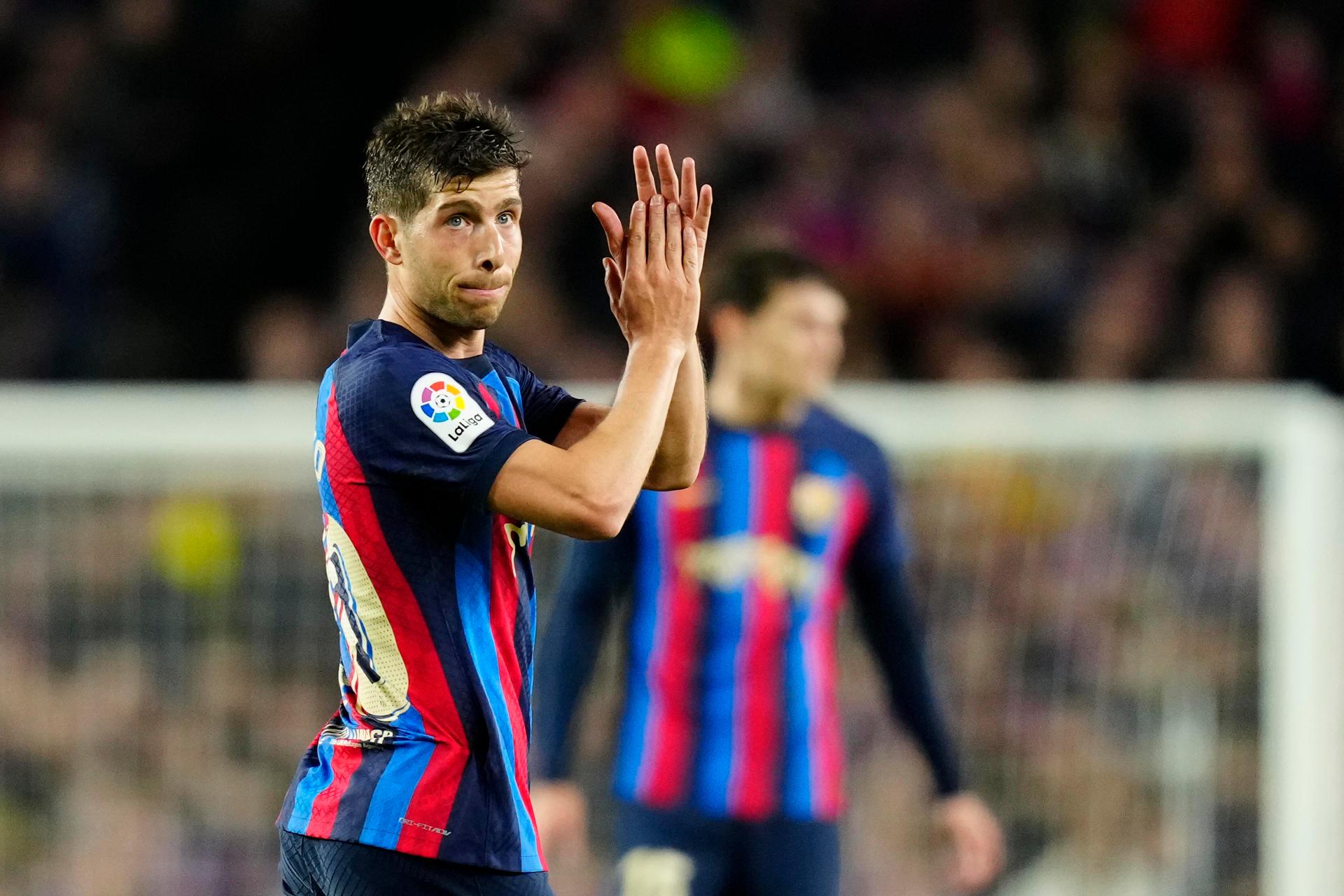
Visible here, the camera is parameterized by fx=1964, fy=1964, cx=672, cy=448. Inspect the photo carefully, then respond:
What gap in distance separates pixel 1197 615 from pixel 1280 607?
0.85 feet

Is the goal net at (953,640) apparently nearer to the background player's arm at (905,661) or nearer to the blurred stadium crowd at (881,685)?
the blurred stadium crowd at (881,685)

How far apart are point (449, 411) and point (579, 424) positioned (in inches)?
16.1

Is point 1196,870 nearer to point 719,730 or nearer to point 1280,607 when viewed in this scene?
point 1280,607

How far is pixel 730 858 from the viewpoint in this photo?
4.39 meters

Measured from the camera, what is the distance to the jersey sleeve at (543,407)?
9.64ft

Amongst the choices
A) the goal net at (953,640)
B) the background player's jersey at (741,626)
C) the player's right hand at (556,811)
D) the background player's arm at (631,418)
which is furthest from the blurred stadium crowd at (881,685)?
the background player's arm at (631,418)

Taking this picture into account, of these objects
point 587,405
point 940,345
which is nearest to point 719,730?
point 587,405

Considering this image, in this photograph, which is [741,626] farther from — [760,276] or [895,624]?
[760,276]

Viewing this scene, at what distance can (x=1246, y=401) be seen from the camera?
21.0 feet

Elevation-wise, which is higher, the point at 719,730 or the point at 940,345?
the point at 940,345

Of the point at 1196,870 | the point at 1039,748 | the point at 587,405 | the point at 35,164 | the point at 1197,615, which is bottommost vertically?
A: the point at 1196,870

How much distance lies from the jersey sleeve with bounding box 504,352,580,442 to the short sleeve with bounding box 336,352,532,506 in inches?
12.1

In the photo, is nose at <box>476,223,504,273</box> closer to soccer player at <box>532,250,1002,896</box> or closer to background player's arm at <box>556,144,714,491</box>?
background player's arm at <box>556,144,714,491</box>

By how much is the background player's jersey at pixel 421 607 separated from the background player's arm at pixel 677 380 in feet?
0.81
